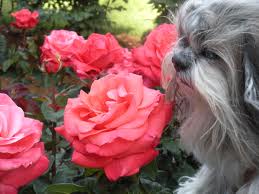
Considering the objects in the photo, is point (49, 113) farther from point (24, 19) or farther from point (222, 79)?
point (24, 19)

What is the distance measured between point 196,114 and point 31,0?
4.81m

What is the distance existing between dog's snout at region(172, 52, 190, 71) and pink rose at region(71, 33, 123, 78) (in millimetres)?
378

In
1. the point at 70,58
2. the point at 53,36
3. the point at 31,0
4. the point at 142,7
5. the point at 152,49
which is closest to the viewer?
the point at 152,49

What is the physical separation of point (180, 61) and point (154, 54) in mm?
260

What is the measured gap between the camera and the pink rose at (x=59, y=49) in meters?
1.89

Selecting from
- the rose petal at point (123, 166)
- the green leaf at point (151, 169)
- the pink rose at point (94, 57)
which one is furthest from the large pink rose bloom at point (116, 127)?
the pink rose at point (94, 57)

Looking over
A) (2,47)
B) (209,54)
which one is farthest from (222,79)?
(2,47)

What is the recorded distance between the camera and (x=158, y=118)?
1.43 metres

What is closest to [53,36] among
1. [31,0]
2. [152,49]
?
[152,49]

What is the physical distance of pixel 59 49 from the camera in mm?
1987

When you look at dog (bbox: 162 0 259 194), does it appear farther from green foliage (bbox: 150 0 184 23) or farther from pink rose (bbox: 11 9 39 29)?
pink rose (bbox: 11 9 39 29)

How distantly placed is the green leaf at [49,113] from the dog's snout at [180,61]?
351 mm

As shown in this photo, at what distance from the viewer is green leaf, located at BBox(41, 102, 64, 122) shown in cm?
159

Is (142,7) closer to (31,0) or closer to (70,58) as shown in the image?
(31,0)
